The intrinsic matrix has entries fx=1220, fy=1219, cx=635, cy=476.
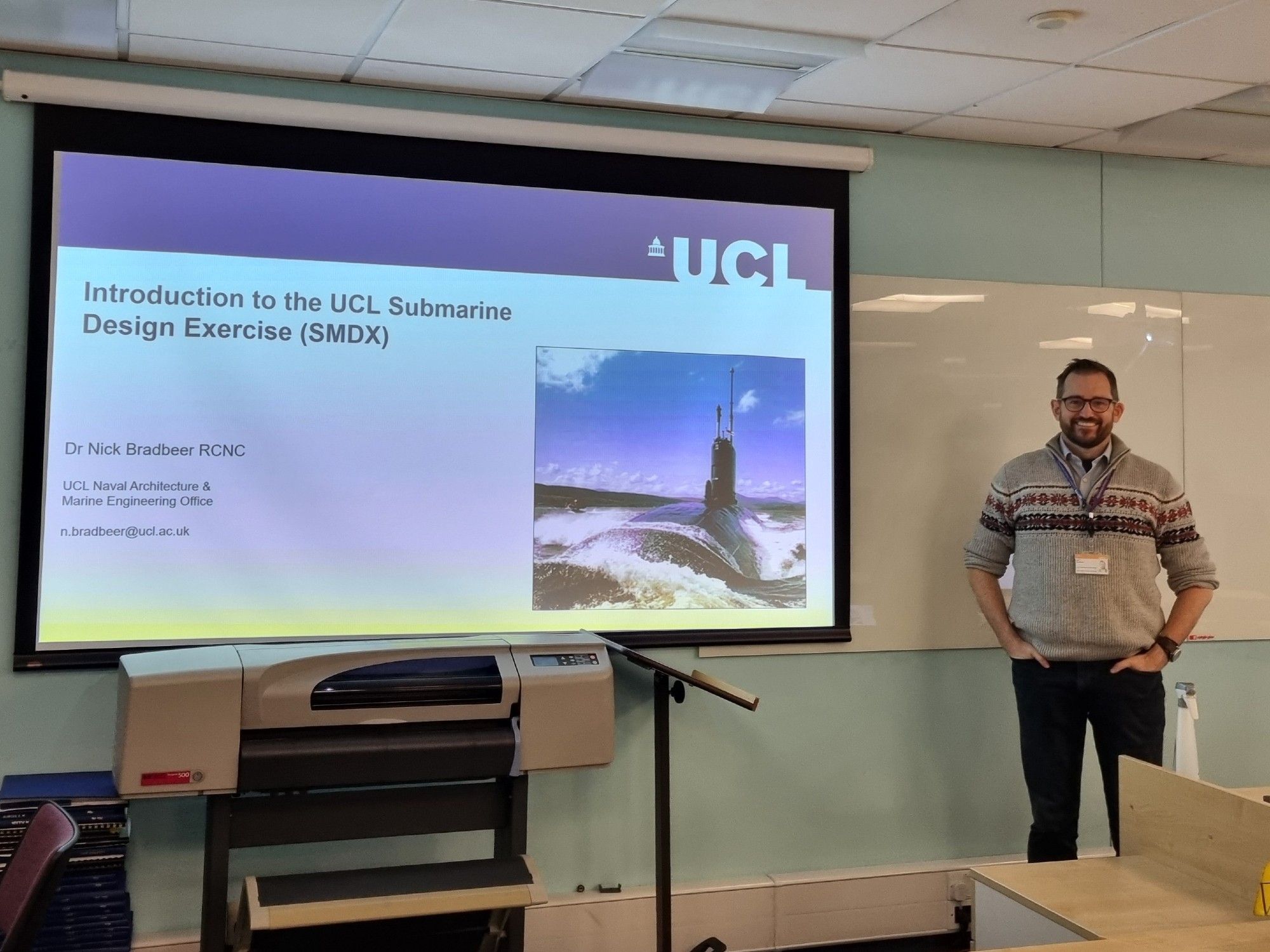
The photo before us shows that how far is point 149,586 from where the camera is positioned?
3283 mm

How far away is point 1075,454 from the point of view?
3557 millimetres

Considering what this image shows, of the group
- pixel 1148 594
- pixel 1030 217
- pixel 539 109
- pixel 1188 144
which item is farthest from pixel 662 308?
pixel 1188 144

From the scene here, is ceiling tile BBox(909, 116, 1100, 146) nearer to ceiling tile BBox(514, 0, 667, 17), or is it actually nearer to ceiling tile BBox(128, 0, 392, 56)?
ceiling tile BBox(514, 0, 667, 17)

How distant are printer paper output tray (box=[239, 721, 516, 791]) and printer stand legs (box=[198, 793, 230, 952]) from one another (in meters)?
0.13

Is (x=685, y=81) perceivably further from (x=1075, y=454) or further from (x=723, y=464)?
(x=1075, y=454)

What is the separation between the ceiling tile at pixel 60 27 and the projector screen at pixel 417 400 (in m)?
0.18

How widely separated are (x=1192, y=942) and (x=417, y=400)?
2.42 metres

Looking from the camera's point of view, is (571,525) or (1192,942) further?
(571,525)

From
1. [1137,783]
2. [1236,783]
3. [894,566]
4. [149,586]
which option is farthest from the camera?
[1236,783]

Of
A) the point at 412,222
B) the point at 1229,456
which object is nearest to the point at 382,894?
the point at 412,222

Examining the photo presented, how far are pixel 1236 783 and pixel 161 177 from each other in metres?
4.03

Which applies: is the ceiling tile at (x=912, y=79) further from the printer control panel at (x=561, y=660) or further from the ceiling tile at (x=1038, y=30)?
the printer control panel at (x=561, y=660)

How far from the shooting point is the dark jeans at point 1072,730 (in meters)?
3.43

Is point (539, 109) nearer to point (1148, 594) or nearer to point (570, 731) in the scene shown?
point (570, 731)
